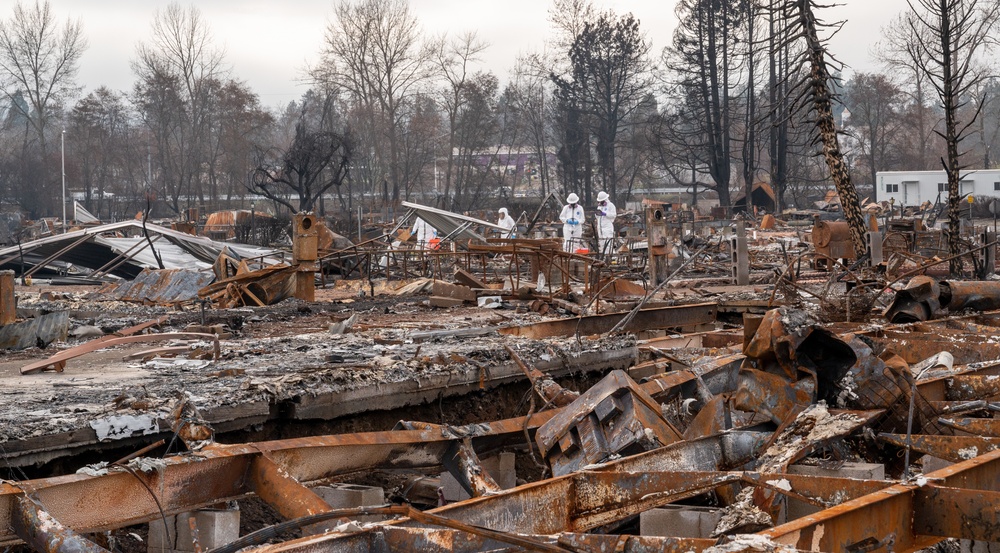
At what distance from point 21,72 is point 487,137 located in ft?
98.7

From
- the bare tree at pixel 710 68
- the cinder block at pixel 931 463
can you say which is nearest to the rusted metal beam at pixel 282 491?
the cinder block at pixel 931 463

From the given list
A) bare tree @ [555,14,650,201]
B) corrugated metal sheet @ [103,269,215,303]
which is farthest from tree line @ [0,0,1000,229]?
corrugated metal sheet @ [103,269,215,303]

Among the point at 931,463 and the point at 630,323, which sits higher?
the point at 630,323

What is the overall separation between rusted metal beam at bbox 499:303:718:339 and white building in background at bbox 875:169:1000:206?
43994 millimetres

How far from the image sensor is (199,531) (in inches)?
173

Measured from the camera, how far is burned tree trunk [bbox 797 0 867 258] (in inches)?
688

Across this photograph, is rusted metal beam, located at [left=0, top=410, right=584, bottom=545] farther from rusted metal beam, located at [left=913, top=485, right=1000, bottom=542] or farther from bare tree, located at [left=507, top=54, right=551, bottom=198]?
bare tree, located at [left=507, top=54, right=551, bottom=198]

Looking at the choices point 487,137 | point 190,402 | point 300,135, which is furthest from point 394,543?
point 487,137

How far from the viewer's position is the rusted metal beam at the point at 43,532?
3.45 meters

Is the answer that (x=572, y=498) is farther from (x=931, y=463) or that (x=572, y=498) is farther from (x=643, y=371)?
(x=643, y=371)

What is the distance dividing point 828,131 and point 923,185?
131 ft

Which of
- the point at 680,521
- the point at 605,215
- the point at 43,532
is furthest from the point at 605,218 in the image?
the point at 43,532

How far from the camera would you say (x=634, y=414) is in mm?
5324

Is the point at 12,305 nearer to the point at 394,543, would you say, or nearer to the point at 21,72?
the point at 394,543
